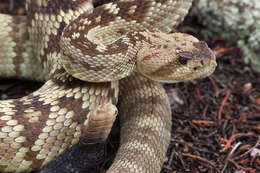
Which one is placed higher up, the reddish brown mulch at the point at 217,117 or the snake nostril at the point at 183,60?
the snake nostril at the point at 183,60

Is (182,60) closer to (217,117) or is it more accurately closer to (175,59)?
(175,59)

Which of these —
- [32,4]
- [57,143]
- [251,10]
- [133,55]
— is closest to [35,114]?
[57,143]

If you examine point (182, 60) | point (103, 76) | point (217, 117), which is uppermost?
point (182, 60)

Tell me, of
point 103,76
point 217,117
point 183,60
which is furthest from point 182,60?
point 217,117

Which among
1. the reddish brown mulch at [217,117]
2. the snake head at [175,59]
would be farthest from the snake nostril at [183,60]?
the reddish brown mulch at [217,117]

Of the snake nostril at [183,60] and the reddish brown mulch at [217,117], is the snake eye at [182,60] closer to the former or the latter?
the snake nostril at [183,60]

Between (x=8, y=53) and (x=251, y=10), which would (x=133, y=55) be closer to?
(x=8, y=53)
